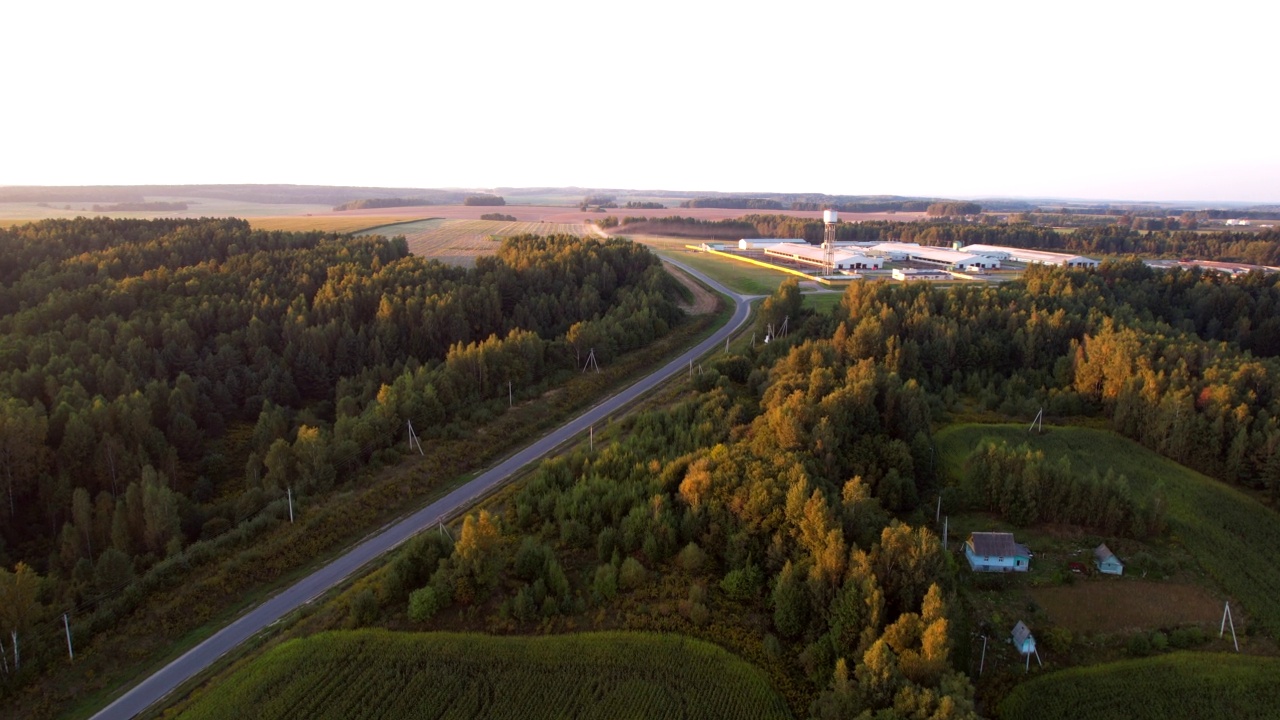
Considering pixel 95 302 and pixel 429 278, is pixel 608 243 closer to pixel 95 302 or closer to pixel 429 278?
pixel 429 278

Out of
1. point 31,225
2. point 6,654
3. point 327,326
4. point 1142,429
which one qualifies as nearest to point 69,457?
point 6,654

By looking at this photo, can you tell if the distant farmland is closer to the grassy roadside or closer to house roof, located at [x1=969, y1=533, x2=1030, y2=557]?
the grassy roadside

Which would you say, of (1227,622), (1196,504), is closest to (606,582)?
(1227,622)

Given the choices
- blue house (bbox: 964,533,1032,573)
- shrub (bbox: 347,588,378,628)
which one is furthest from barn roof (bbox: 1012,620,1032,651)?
shrub (bbox: 347,588,378,628)

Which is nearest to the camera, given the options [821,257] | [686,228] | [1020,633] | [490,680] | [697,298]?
[490,680]

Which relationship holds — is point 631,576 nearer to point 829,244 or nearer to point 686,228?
point 829,244

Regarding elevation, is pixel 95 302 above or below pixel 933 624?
above
